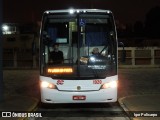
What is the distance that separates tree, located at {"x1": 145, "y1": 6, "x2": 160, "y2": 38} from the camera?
109875 millimetres

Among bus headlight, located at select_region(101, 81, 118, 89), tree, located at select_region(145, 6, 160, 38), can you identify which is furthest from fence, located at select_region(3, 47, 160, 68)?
tree, located at select_region(145, 6, 160, 38)

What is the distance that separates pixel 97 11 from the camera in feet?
48.0

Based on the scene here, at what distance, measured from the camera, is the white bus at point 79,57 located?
542 inches

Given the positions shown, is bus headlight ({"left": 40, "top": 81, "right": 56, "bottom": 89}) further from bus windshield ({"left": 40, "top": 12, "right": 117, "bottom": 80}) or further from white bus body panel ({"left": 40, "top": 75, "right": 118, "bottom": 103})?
bus windshield ({"left": 40, "top": 12, "right": 117, "bottom": 80})

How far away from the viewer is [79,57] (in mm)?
14211

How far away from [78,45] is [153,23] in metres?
100

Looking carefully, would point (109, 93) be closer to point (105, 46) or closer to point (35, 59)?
point (105, 46)

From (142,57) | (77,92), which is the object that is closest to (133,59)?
(142,57)

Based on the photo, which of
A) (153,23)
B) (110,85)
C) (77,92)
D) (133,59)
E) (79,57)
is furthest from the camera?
(153,23)

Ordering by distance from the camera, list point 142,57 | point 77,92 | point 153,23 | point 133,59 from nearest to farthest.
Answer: point 77,92, point 133,59, point 142,57, point 153,23

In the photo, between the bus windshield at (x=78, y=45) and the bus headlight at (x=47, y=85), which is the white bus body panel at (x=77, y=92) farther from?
the bus windshield at (x=78, y=45)

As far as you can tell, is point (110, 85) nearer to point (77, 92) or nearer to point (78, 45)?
point (77, 92)

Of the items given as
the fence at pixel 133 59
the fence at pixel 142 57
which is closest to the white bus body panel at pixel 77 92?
the fence at pixel 133 59

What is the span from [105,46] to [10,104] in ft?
11.8
